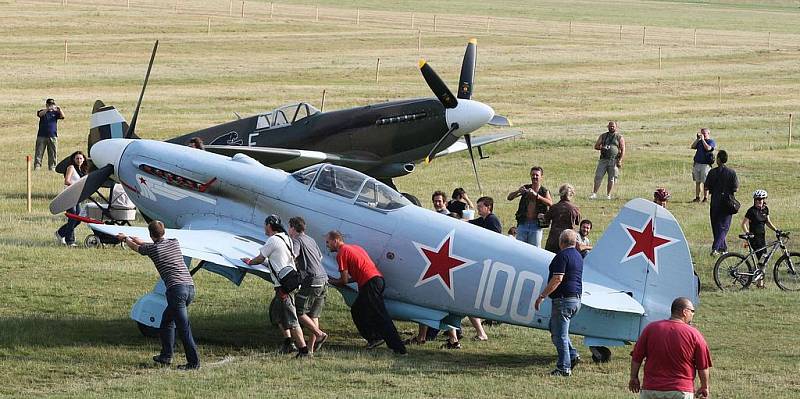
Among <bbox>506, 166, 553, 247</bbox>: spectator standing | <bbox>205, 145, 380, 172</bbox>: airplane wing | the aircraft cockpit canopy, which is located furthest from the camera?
<bbox>205, 145, 380, 172</bbox>: airplane wing

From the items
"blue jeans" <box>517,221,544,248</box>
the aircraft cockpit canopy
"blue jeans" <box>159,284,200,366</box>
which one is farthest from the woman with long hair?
"blue jeans" <box>159,284,200,366</box>

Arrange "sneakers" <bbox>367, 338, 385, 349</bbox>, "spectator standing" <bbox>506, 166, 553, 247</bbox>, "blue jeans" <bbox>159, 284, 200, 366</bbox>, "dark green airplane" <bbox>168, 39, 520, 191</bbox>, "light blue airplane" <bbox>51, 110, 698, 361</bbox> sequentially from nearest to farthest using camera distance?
"light blue airplane" <bbox>51, 110, 698, 361</bbox>
"blue jeans" <bbox>159, 284, 200, 366</bbox>
"sneakers" <bbox>367, 338, 385, 349</bbox>
"spectator standing" <bbox>506, 166, 553, 247</bbox>
"dark green airplane" <bbox>168, 39, 520, 191</bbox>

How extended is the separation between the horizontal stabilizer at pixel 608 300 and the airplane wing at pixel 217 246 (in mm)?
3240

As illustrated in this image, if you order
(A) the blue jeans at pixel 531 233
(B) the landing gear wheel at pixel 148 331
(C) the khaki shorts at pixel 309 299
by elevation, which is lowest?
(B) the landing gear wheel at pixel 148 331

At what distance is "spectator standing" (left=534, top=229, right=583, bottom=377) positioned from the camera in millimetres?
11977

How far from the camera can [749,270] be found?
17.3 m

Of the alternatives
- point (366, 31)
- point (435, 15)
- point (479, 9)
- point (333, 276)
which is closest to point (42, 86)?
point (366, 31)

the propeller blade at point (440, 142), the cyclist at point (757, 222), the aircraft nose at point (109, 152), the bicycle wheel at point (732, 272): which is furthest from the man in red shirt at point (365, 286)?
the propeller blade at point (440, 142)

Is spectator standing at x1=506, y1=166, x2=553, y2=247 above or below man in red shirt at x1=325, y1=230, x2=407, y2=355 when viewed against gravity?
above

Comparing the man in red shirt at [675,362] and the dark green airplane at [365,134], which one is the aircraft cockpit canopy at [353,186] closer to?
the man in red shirt at [675,362]

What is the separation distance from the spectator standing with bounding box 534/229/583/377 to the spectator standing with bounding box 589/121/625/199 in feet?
44.2

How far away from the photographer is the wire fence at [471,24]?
71750mm

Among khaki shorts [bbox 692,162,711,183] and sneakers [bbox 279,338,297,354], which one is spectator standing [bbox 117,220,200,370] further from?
khaki shorts [bbox 692,162,711,183]

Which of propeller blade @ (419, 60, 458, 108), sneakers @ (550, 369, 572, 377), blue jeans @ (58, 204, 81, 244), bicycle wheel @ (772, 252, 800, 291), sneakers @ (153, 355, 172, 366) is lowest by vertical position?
sneakers @ (153, 355, 172, 366)
